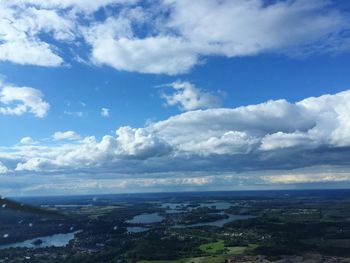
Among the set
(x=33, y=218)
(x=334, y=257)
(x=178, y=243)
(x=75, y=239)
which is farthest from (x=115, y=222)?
(x=334, y=257)

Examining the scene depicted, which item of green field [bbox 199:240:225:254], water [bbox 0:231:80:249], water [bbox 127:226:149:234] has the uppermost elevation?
water [bbox 127:226:149:234]

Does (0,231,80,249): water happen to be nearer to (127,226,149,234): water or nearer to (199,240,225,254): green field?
(127,226,149,234): water

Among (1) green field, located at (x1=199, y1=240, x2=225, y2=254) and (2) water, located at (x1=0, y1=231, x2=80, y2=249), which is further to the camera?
→ (2) water, located at (x1=0, y1=231, x2=80, y2=249)

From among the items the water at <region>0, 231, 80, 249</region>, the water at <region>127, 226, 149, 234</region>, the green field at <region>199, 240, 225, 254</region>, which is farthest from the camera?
the water at <region>127, 226, 149, 234</region>

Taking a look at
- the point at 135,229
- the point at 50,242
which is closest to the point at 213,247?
the point at 50,242

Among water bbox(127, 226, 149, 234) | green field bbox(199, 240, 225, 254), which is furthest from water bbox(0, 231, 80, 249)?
green field bbox(199, 240, 225, 254)

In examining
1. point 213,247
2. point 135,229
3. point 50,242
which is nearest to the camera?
point 213,247

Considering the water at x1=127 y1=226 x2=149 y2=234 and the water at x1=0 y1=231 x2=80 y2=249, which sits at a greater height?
the water at x1=127 y1=226 x2=149 y2=234

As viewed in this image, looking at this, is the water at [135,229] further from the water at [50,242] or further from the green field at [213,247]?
the green field at [213,247]

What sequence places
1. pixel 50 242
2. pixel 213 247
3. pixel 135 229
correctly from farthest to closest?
pixel 135 229 → pixel 50 242 → pixel 213 247

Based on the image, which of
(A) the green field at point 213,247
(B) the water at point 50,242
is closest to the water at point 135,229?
(B) the water at point 50,242

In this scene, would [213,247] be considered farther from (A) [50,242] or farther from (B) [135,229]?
(B) [135,229]
